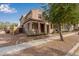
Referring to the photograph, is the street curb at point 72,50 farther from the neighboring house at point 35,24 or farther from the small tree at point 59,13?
the neighboring house at point 35,24

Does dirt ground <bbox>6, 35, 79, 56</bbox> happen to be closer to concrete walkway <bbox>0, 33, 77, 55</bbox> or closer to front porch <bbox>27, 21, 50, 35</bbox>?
concrete walkway <bbox>0, 33, 77, 55</bbox>

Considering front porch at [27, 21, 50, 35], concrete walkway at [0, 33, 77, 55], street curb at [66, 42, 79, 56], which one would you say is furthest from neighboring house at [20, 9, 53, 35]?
street curb at [66, 42, 79, 56]

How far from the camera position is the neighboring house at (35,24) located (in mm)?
3012

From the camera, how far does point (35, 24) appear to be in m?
3.02

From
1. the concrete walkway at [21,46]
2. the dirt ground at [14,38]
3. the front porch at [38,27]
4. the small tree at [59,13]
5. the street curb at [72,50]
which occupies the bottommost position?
the street curb at [72,50]

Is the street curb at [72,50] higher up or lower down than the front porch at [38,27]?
lower down

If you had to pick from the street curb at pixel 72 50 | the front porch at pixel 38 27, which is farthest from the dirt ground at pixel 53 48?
the front porch at pixel 38 27

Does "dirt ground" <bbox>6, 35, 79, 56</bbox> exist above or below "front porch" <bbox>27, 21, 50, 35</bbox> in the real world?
below

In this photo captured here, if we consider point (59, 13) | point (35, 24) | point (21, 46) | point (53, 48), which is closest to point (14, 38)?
point (21, 46)

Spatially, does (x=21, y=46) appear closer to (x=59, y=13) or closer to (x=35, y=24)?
(x=35, y=24)

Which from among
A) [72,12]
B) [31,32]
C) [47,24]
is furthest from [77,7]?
[31,32]

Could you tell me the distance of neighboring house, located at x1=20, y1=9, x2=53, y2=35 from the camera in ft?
9.88

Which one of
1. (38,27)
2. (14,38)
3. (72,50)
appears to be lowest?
(72,50)

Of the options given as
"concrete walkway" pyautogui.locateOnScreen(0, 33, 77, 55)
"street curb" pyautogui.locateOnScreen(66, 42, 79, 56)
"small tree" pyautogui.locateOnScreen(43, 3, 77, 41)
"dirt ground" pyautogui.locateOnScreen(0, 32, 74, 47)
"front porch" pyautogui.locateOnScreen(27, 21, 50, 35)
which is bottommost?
"street curb" pyautogui.locateOnScreen(66, 42, 79, 56)
